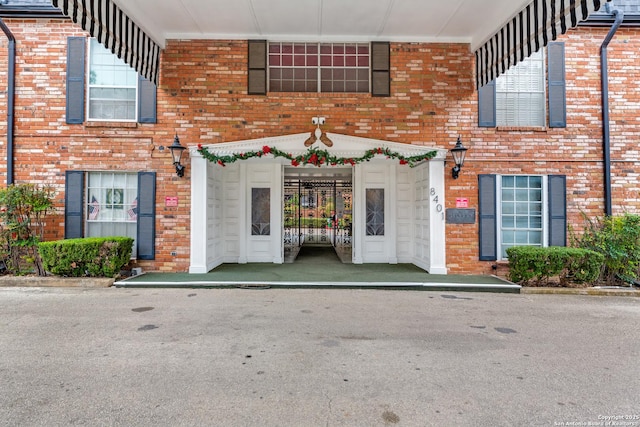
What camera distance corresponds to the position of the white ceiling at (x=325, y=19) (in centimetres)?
661

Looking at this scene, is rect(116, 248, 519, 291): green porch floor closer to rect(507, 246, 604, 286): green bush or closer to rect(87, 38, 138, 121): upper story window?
rect(507, 246, 604, 286): green bush

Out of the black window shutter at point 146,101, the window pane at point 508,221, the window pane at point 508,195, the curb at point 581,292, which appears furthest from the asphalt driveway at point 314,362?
the black window shutter at point 146,101

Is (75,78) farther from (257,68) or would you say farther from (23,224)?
(257,68)

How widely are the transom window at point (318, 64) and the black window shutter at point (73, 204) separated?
4.92m

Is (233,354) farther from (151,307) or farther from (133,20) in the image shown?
(133,20)

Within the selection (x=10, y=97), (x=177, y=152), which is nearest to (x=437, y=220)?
(x=177, y=152)

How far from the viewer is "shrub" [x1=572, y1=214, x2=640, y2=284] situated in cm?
688

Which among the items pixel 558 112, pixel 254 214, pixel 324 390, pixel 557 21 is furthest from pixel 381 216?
pixel 324 390

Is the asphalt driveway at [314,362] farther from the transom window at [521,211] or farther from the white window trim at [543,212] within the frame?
the transom window at [521,211]

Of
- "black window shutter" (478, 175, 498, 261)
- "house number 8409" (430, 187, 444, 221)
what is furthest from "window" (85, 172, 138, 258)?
"black window shutter" (478, 175, 498, 261)

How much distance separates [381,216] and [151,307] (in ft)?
19.6

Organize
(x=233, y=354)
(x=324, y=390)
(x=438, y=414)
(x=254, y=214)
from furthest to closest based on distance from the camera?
1. (x=254, y=214)
2. (x=233, y=354)
3. (x=324, y=390)
4. (x=438, y=414)

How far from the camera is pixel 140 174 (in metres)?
7.66

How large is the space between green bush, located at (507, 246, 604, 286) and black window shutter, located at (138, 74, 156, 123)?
794cm
